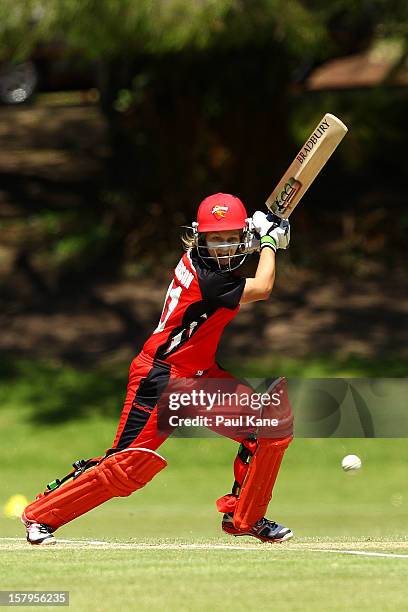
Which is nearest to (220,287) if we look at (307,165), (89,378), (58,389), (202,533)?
(307,165)

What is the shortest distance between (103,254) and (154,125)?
75.7 inches

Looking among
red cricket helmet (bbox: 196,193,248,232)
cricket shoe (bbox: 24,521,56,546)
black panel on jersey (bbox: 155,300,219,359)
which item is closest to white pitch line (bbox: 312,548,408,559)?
black panel on jersey (bbox: 155,300,219,359)

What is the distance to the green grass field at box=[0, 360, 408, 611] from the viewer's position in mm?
6051

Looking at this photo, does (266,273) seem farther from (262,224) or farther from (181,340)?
(181,340)

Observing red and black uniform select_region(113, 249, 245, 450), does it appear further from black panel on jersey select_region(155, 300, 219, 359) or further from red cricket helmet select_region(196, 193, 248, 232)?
red cricket helmet select_region(196, 193, 248, 232)

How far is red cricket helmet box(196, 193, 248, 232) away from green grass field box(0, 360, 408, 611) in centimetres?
174

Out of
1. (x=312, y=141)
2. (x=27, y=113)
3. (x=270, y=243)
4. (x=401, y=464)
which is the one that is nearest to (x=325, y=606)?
(x=270, y=243)

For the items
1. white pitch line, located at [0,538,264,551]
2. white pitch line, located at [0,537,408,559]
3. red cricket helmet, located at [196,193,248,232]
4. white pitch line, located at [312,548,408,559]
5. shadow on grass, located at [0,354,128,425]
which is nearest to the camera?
white pitch line, located at [312,548,408,559]

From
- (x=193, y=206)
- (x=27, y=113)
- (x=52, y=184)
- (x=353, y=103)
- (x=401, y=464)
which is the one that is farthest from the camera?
(x=27, y=113)

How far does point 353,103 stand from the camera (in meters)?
17.6

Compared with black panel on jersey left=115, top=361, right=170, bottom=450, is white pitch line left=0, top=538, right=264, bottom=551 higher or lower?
lower

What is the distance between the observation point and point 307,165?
26.7 feet

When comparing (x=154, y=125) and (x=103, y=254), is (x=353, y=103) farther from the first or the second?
(x=103, y=254)

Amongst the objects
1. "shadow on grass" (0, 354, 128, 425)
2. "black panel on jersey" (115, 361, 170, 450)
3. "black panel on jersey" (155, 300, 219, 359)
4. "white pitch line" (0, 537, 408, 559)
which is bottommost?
"white pitch line" (0, 537, 408, 559)
